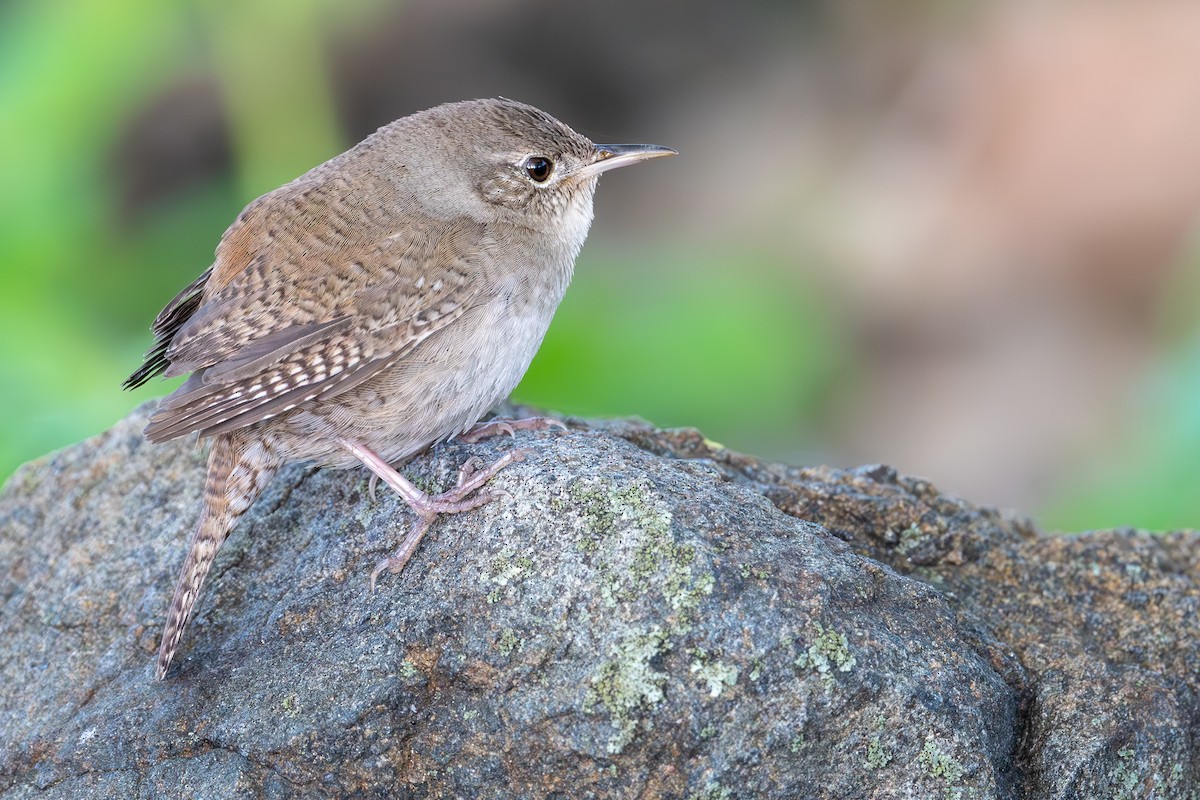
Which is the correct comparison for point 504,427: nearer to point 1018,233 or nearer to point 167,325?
point 167,325

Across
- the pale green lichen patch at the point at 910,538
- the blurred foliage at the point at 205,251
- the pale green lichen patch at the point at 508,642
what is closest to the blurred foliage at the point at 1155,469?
the blurred foliage at the point at 205,251

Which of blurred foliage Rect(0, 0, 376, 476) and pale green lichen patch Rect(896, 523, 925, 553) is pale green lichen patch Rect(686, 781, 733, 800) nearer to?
pale green lichen patch Rect(896, 523, 925, 553)

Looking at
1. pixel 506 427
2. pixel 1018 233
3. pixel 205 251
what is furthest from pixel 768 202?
pixel 506 427

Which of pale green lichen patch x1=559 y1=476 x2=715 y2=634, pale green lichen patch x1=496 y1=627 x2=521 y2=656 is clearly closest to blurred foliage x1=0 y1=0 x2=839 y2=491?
pale green lichen patch x1=559 y1=476 x2=715 y2=634

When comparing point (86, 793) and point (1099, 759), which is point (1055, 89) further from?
point (86, 793)

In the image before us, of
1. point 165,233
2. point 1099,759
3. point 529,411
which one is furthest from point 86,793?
point 165,233

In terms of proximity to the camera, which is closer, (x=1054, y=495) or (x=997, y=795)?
(x=997, y=795)
